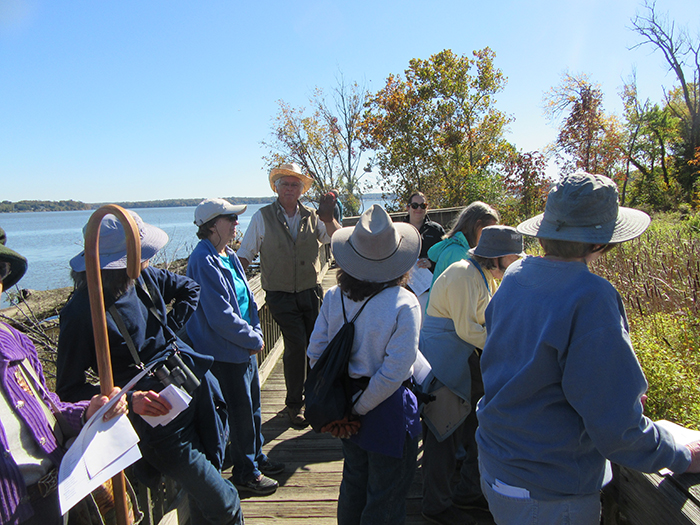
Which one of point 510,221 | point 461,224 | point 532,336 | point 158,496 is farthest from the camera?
point 510,221

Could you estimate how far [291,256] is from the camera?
3.72 meters

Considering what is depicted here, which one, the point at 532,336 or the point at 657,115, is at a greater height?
the point at 657,115

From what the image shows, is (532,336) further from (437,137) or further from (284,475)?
(437,137)

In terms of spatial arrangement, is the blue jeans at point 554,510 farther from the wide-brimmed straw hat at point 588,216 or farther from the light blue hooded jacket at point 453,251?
the light blue hooded jacket at point 453,251

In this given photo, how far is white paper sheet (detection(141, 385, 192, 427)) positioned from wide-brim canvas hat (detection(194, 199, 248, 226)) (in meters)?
1.30

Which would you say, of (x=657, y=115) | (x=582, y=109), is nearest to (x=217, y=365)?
(x=582, y=109)

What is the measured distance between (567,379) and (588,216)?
0.48 meters

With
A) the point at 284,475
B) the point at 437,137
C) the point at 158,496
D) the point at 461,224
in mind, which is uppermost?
the point at 437,137

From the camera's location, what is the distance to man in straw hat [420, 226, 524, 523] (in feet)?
7.62

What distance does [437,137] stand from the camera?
46.2 feet

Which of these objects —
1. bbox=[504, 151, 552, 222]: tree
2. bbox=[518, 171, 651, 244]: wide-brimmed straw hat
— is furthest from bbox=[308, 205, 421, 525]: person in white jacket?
bbox=[504, 151, 552, 222]: tree

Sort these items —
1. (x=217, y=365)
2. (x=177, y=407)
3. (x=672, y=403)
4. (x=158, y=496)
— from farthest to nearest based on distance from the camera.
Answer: (x=217, y=365) < (x=158, y=496) < (x=672, y=403) < (x=177, y=407)

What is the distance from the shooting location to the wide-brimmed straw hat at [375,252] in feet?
6.33

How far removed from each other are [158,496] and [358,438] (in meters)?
1.20
